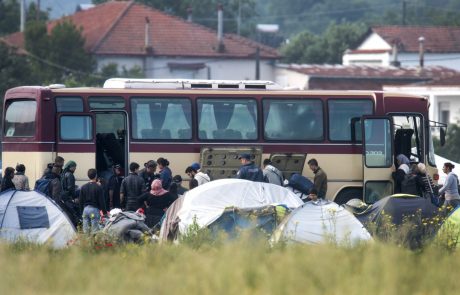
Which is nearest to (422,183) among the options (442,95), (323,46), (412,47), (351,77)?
(442,95)

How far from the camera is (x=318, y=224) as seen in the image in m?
20.5

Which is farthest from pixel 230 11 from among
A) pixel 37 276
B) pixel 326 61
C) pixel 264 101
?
pixel 37 276

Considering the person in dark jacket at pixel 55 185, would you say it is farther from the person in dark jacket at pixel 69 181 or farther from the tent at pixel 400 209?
the tent at pixel 400 209

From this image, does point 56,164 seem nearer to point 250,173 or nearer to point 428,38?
point 250,173

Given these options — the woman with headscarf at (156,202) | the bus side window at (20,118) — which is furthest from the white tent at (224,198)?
the bus side window at (20,118)

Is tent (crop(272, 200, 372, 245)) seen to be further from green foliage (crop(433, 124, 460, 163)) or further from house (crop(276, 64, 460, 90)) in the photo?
house (crop(276, 64, 460, 90))

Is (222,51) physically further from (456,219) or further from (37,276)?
(37,276)

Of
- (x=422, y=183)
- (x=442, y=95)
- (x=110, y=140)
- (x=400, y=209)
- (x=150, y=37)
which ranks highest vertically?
(x=150, y=37)

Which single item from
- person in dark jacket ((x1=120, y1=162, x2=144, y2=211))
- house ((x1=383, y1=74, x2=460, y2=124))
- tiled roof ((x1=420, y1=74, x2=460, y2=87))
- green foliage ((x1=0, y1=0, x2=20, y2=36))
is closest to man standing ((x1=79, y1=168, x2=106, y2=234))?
person in dark jacket ((x1=120, y1=162, x2=144, y2=211))

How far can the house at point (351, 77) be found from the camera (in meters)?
73.7

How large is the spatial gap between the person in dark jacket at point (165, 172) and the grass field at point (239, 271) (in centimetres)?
863

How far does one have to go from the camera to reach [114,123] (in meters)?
27.8

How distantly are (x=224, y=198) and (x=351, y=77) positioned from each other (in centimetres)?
5275

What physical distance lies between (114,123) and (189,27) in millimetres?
54044
